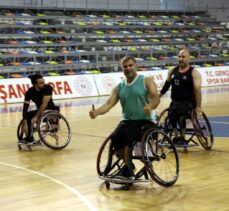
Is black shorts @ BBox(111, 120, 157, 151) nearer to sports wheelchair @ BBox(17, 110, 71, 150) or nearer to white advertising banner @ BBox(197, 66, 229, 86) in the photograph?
sports wheelchair @ BBox(17, 110, 71, 150)

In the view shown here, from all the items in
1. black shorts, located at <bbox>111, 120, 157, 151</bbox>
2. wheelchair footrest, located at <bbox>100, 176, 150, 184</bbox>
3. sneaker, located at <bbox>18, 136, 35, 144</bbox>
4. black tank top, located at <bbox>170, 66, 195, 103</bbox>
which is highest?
black tank top, located at <bbox>170, 66, 195, 103</bbox>

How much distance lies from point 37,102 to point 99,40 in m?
16.1

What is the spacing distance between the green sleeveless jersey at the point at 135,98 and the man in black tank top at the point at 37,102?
2955 millimetres

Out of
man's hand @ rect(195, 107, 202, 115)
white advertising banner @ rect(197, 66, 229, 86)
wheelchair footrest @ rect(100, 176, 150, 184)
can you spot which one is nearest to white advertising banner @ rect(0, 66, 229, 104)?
white advertising banner @ rect(197, 66, 229, 86)

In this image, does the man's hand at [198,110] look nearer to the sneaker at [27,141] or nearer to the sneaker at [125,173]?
the sneaker at [125,173]

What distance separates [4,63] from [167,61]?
783 cm

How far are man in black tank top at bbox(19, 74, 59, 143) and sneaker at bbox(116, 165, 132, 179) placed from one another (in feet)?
10.1

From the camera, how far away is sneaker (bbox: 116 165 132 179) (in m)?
5.68

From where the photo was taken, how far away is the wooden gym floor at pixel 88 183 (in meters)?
5.05

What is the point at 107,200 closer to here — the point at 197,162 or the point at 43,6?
the point at 197,162

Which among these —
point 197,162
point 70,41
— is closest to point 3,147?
point 197,162

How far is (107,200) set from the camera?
5223mm

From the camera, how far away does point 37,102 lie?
8781mm

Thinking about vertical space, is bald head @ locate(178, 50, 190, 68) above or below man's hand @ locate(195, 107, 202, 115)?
above
